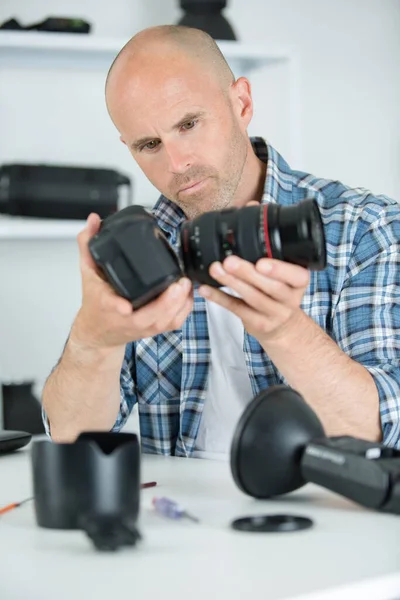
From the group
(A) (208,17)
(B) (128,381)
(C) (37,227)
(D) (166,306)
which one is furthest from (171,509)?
(A) (208,17)

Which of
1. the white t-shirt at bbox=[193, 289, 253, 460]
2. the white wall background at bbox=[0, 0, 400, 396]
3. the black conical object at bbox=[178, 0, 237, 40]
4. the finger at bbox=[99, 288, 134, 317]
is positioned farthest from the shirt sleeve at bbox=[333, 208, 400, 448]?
the black conical object at bbox=[178, 0, 237, 40]

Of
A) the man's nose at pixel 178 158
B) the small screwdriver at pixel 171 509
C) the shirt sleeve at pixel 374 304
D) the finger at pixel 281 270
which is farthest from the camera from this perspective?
the man's nose at pixel 178 158

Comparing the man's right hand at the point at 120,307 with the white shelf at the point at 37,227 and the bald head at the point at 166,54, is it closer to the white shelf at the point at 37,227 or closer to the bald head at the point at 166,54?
the bald head at the point at 166,54

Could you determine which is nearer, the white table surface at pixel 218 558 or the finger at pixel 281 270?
the white table surface at pixel 218 558

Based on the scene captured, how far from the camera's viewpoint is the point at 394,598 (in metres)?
0.72

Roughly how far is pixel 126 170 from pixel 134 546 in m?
1.75

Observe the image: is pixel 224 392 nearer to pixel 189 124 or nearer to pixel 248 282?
pixel 189 124

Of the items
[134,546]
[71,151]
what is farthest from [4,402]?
[134,546]

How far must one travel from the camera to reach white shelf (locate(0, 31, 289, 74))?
2.19 metres

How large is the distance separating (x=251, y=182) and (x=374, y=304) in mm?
358

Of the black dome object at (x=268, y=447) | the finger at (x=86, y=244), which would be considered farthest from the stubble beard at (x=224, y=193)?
the black dome object at (x=268, y=447)

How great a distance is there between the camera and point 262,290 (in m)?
1.05

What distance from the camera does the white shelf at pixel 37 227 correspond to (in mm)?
2166

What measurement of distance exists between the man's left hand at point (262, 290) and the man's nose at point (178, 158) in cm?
45
